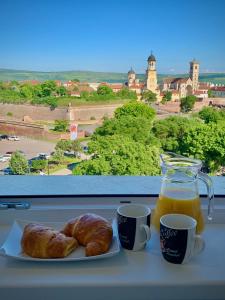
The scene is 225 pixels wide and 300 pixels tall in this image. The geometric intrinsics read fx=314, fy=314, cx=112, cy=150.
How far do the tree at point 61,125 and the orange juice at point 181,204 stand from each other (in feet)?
1.63

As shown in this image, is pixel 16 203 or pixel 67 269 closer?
pixel 67 269

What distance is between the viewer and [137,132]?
120 cm

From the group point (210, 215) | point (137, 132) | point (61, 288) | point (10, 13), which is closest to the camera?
point (61, 288)

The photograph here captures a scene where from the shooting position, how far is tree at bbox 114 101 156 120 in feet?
3.60

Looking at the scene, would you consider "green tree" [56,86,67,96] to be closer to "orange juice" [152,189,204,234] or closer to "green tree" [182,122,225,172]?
"green tree" [182,122,225,172]

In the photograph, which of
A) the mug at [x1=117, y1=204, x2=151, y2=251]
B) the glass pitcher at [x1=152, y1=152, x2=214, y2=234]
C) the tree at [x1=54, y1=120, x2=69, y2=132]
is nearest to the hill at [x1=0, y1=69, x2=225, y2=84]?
the tree at [x1=54, y1=120, x2=69, y2=132]

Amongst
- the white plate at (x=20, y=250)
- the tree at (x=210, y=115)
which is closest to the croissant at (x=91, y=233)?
the white plate at (x=20, y=250)

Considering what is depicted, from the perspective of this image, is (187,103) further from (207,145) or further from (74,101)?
(74,101)

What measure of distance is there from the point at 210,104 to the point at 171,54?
210mm

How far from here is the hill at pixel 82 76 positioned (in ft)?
3.32

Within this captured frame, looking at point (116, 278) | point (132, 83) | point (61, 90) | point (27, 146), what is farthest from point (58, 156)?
point (116, 278)

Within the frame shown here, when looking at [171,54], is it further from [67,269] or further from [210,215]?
[67,269]

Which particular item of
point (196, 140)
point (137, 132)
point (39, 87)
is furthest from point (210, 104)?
point (39, 87)

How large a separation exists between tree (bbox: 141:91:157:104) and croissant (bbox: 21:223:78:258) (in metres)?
0.63
